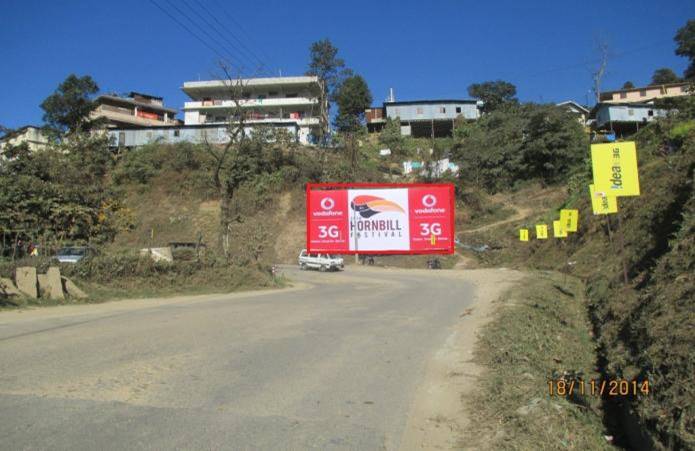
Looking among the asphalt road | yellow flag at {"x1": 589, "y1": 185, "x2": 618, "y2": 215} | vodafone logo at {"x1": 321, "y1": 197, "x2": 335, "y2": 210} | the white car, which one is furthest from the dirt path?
the white car

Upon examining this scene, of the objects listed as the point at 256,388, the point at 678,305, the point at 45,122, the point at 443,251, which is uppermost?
the point at 45,122

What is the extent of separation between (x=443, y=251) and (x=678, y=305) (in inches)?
177

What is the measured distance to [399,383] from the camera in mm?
7059

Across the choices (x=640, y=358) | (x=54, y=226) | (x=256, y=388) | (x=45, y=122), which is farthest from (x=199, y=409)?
(x=45, y=122)

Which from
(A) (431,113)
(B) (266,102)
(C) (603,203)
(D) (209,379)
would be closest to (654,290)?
(C) (603,203)

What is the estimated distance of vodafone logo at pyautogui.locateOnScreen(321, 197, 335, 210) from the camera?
548cm

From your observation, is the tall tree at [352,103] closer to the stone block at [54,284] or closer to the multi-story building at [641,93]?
the multi-story building at [641,93]

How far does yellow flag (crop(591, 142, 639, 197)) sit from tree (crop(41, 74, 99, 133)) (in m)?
54.3

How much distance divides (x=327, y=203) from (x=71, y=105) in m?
59.4

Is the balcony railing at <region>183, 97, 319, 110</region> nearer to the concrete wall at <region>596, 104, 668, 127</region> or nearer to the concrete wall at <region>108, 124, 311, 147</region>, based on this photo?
the concrete wall at <region>108, 124, 311, 147</region>

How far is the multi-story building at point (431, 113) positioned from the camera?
66.1m

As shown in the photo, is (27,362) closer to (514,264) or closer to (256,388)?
(256,388)

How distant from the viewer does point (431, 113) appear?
218 ft

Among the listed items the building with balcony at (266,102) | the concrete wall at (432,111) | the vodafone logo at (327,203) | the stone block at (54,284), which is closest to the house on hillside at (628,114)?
the concrete wall at (432,111)
